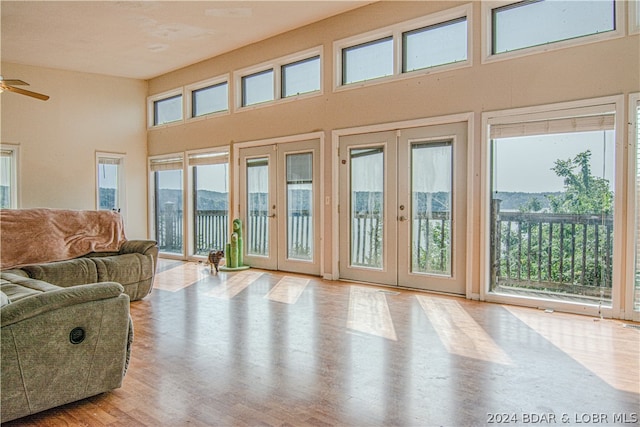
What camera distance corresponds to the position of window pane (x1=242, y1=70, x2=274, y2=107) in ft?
21.0

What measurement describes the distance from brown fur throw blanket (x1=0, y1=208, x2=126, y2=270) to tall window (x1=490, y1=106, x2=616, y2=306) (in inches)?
165

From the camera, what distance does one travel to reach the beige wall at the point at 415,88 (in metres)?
3.81

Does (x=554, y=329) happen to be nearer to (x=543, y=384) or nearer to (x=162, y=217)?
(x=543, y=384)

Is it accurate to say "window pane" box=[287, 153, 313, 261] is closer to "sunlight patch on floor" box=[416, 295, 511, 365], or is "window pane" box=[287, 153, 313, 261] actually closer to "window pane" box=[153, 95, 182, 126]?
"sunlight patch on floor" box=[416, 295, 511, 365]

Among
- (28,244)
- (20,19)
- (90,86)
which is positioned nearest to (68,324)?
(28,244)

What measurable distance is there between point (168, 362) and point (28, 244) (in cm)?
234

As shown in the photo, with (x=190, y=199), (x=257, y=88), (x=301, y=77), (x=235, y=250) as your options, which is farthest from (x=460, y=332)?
(x=190, y=199)

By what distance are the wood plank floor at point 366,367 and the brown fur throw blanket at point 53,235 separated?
33.4 inches

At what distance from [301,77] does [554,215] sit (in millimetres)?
3729

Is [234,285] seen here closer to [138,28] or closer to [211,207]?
[211,207]

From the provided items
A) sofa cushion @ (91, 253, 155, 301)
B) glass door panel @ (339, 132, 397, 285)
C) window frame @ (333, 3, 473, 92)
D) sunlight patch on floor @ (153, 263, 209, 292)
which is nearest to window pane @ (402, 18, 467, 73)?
window frame @ (333, 3, 473, 92)

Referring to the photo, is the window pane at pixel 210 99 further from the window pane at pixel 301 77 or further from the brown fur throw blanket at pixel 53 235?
the brown fur throw blanket at pixel 53 235

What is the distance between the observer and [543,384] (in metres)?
2.40

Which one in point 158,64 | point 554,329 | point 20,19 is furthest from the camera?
point 158,64
